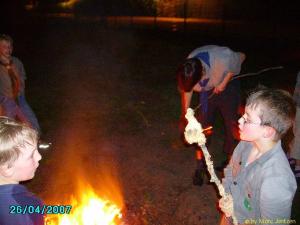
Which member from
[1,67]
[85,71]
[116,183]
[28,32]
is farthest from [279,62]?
[28,32]

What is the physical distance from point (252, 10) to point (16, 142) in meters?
24.6

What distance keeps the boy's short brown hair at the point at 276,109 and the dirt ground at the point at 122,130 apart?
260 centimetres

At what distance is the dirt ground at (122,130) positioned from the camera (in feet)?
16.5

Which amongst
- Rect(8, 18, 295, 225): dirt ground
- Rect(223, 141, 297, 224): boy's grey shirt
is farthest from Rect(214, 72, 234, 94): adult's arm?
Rect(223, 141, 297, 224): boy's grey shirt

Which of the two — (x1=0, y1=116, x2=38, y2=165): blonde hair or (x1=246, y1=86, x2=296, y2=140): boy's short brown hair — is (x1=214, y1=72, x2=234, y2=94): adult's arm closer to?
(x1=246, y1=86, x2=296, y2=140): boy's short brown hair

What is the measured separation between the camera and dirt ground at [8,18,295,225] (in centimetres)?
504

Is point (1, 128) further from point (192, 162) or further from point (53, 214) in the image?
point (192, 162)

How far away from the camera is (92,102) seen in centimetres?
911

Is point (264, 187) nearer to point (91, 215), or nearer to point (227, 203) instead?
point (227, 203)

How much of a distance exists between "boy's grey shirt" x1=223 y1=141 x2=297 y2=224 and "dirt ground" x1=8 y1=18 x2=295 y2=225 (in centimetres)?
194

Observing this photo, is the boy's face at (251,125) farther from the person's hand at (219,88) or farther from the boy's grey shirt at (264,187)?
the person's hand at (219,88)

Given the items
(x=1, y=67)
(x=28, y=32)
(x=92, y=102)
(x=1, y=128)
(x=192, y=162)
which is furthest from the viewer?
(x=28, y=32)

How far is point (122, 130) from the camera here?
292 inches

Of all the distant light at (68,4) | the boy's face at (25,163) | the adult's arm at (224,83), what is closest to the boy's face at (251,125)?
the boy's face at (25,163)
